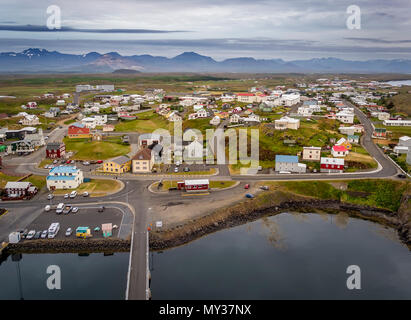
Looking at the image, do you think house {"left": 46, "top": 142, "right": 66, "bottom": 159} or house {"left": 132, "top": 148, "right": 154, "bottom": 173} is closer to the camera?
house {"left": 132, "top": 148, "right": 154, "bottom": 173}

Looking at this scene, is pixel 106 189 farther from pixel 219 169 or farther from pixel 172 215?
pixel 219 169

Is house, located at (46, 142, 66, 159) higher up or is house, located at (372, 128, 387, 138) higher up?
house, located at (372, 128, 387, 138)

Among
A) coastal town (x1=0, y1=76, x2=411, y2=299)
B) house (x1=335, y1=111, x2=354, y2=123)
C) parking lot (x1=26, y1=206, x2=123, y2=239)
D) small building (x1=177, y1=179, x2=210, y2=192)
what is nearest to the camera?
coastal town (x1=0, y1=76, x2=411, y2=299)

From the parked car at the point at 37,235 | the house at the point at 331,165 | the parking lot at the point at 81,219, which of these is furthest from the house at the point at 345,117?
the parked car at the point at 37,235

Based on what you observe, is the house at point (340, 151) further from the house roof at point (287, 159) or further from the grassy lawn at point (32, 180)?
the grassy lawn at point (32, 180)

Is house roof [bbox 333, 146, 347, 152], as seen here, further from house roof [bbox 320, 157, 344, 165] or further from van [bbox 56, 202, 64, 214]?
van [bbox 56, 202, 64, 214]

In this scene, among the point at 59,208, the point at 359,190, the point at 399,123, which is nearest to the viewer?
the point at 59,208

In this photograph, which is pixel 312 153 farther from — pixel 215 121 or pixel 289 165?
pixel 215 121

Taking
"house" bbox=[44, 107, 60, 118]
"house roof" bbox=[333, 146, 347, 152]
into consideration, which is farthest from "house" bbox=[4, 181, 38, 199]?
"house" bbox=[44, 107, 60, 118]

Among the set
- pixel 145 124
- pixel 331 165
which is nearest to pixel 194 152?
pixel 331 165
